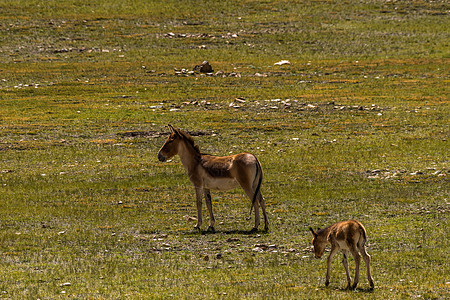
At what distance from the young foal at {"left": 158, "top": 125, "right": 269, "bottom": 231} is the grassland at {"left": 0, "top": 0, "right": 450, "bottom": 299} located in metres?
0.96

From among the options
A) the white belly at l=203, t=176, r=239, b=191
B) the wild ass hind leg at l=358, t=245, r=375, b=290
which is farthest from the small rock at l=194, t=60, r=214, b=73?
the wild ass hind leg at l=358, t=245, r=375, b=290

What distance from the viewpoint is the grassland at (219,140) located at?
1766cm

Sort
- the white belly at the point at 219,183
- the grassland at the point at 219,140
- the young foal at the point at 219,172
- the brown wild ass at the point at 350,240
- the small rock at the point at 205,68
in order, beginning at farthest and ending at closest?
1. the small rock at the point at 205,68
2. the white belly at the point at 219,183
3. the young foal at the point at 219,172
4. the grassland at the point at 219,140
5. the brown wild ass at the point at 350,240

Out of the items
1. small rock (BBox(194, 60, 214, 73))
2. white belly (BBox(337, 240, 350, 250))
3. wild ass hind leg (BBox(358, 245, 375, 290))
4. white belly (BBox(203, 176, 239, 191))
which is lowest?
small rock (BBox(194, 60, 214, 73))

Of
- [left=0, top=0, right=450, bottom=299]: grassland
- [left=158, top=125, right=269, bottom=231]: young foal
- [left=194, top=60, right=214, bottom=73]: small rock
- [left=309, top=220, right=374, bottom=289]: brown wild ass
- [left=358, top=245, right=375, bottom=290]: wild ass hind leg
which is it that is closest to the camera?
[left=309, top=220, right=374, bottom=289]: brown wild ass

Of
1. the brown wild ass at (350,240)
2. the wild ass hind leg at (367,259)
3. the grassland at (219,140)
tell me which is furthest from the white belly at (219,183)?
the wild ass hind leg at (367,259)

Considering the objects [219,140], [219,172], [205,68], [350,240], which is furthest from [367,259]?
[205,68]

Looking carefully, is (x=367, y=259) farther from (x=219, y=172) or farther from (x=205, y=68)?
(x=205, y=68)

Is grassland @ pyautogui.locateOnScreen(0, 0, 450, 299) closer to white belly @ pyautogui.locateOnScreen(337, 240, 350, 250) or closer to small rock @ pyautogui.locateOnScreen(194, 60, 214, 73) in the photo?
white belly @ pyautogui.locateOnScreen(337, 240, 350, 250)

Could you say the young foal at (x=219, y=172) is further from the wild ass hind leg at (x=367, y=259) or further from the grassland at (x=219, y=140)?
the wild ass hind leg at (x=367, y=259)

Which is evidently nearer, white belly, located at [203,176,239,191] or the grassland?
the grassland

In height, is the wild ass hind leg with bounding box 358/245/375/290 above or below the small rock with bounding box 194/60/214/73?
above

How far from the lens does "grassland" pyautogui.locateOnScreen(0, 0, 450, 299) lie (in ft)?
57.9

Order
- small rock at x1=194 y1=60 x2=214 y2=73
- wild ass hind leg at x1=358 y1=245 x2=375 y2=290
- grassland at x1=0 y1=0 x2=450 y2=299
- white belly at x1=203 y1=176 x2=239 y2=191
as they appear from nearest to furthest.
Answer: wild ass hind leg at x1=358 y1=245 x2=375 y2=290 < grassland at x1=0 y1=0 x2=450 y2=299 < white belly at x1=203 y1=176 x2=239 y2=191 < small rock at x1=194 y1=60 x2=214 y2=73
